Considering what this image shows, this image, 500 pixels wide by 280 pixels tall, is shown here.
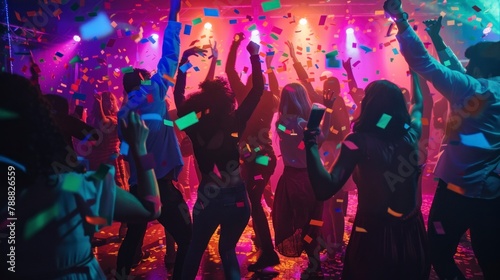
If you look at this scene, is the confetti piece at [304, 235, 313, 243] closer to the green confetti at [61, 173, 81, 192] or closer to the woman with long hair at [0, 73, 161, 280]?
the woman with long hair at [0, 73, 161, 280]

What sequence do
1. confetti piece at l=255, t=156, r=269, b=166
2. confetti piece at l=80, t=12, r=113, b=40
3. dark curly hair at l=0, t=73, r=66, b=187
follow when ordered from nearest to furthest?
dark curly hair at l=0, t=73, r=66, b=187
confetti piece at l=255, t=156, r=269, b=166
confetti piece at l=80, t=12, r=113, b=40

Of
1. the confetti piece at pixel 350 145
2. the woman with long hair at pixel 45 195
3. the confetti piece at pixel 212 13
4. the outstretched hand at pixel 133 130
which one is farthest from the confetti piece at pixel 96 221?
the confetti piece at pixel 212 13

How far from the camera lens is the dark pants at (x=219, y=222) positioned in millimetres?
2637

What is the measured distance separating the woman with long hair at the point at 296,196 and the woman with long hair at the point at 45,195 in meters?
2.47

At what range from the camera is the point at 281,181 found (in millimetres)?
3809

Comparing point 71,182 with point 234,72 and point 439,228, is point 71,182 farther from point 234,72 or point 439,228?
point 234,72

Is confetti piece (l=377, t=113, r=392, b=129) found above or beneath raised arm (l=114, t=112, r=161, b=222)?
above

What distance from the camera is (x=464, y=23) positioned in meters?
11.0

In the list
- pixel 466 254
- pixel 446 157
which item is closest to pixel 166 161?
pixel 446 157

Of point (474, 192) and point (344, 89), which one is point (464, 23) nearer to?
point (344, 89)

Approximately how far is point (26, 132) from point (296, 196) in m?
2.75

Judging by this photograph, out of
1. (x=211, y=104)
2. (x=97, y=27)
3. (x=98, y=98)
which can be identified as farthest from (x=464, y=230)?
(x=97, y=27)

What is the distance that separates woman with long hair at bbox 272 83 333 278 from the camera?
11.9 feet

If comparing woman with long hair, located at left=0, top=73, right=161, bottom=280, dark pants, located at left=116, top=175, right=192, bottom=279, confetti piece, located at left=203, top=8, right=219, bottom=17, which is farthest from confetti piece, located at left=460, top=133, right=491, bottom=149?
confetti piece, located at left=203, top=8, right=219, bottom=17
